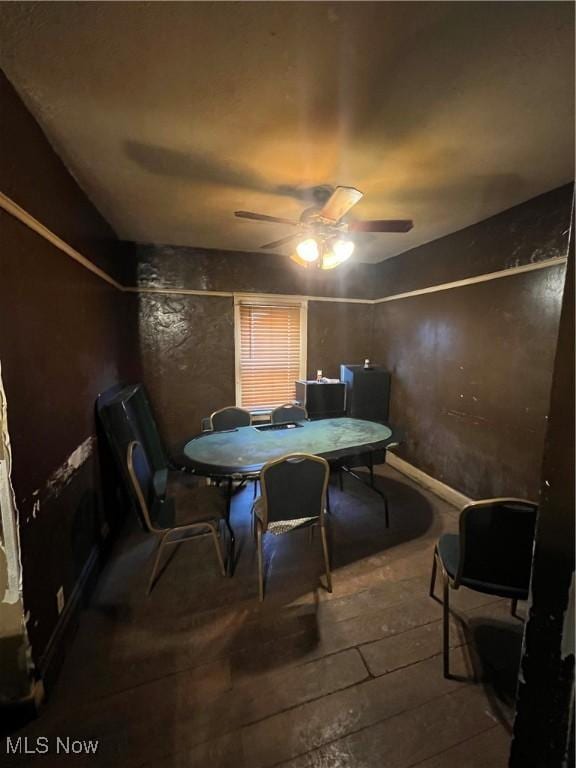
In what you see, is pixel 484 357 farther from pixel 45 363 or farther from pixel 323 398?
pixel 45 363

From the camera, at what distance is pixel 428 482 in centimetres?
324

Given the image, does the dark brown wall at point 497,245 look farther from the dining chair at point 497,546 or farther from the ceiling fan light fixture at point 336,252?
the dining chair at point 497,546

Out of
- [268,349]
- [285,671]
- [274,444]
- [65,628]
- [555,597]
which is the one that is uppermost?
[268,349]

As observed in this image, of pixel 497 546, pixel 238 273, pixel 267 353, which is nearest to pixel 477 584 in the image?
pixel 497 546

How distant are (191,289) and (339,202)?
221cm

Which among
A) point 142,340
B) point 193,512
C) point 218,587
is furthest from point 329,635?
point 142,340

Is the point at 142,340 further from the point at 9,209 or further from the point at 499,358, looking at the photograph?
the point at 499,358

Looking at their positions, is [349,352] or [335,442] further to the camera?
[349,352]

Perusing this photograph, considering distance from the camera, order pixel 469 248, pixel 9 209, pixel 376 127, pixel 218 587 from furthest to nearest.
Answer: pixel 469 248
pixel 218 587
pixel 376 127
pixel 9 209

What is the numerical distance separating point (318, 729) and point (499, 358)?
2.60 metres

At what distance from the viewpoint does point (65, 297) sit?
5.80ft

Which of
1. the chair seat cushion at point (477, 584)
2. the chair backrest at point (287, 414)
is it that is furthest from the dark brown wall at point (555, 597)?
the chair backrest at point (287, 414)

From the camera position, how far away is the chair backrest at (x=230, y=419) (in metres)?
3.00

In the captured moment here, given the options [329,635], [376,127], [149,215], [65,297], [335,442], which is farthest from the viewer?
[149,215]
